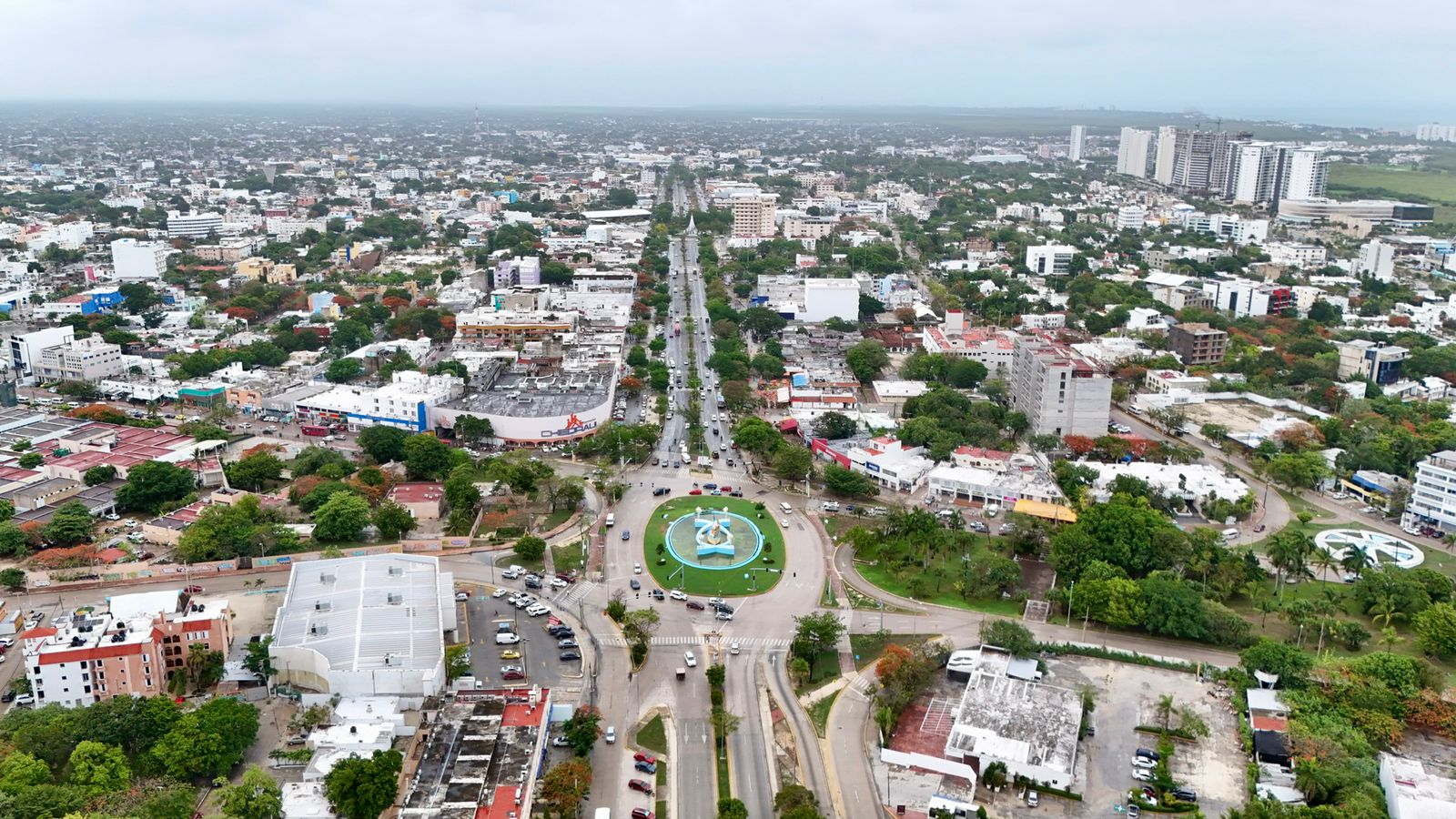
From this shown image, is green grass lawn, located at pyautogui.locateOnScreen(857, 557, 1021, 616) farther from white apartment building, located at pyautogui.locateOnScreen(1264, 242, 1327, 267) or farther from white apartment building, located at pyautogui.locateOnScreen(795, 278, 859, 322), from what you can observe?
white apartment building, located at pyautogui.locateOnScreen(1264, 242, 1327, 267)

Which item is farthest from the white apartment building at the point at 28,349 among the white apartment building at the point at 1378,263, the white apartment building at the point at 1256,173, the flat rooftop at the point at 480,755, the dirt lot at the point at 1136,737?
the white apartment building at the point at 1256,173

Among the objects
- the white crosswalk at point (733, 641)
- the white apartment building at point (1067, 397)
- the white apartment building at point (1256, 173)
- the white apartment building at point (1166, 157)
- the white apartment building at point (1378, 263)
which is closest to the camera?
the white crosswalk at point (733, 641)

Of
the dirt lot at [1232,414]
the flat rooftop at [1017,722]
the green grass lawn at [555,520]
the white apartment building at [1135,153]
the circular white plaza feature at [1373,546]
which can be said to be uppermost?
the white apartment building at [1135,153]

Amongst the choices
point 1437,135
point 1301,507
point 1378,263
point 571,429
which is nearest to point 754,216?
point 1378,263

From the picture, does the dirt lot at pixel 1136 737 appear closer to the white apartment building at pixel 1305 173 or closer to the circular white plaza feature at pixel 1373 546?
the circular white plaza feature at pixel 1373 546

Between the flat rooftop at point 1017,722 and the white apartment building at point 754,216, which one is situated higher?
the white apartment building at point 754,216

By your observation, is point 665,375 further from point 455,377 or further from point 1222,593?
point 1222,593

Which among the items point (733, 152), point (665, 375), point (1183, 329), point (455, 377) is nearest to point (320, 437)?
point (455, 377)

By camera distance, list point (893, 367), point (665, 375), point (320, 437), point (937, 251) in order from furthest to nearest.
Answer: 1. point (937, 251)
2. point (893, 367)
3. point (665, 375)
4. point (320, 437)
